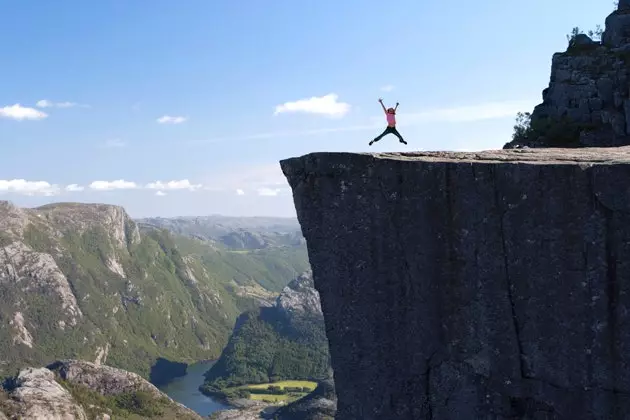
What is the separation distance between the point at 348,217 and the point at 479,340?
429 cm

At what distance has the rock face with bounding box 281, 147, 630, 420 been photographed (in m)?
11.3

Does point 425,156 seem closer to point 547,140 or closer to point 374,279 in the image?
point 374,279

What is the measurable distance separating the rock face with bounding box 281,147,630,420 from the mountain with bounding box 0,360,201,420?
117 m

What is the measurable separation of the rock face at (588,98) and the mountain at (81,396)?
114550mm

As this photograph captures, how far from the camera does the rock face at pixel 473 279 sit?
37.1ft

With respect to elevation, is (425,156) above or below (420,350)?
above

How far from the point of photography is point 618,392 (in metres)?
11.5

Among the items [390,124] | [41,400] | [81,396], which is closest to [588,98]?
[390,124]

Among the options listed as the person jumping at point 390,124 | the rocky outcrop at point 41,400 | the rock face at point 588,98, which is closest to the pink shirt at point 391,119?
the person jumping at point 390,124

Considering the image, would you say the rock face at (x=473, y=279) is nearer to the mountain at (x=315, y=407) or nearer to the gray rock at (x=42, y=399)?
the gray rock at (x=42, y=399)

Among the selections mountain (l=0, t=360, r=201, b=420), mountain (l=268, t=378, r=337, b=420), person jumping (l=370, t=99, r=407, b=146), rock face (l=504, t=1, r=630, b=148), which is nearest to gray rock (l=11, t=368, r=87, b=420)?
mountain (l=0, t=360, r=201, b=420)

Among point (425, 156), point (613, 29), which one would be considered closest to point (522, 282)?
point (425, 156)

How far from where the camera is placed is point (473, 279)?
12.6 meters

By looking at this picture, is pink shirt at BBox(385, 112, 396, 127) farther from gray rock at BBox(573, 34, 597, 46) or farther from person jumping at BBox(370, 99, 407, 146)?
gray rock at BBox(573, 34, 597, 46)
